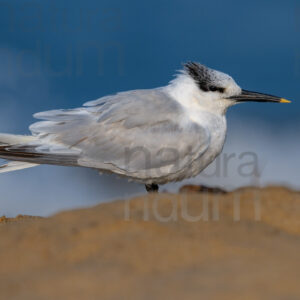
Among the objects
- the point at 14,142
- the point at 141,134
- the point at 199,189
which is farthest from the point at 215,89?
the point at 14,142

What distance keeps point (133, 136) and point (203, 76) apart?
1209mm

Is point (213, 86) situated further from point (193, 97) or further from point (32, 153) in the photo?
point (32, 153)

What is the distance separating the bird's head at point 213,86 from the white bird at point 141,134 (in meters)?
0.01

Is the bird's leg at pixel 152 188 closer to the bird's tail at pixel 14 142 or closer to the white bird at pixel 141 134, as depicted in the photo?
the white bird at pixel 141 134

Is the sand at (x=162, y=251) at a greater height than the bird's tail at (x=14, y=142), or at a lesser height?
lesser

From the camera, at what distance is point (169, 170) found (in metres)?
6.38

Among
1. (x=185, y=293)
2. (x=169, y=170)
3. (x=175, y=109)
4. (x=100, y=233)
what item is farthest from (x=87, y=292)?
(x=175, y=109)

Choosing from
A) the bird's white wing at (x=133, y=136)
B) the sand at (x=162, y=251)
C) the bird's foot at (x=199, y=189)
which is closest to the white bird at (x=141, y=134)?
the bird's white wing at (x=133, y=136)

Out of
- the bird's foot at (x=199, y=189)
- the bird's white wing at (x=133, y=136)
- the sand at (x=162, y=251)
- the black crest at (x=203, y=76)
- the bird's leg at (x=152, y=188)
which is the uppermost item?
the black crest at (x=203, y=76)

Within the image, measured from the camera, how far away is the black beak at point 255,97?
710 cm

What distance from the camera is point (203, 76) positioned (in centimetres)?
686

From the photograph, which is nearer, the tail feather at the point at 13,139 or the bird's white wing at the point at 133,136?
the bird's white wing at the point at 133,136

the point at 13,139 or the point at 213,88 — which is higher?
the point at 213,88

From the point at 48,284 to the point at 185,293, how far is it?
0.84 meters
